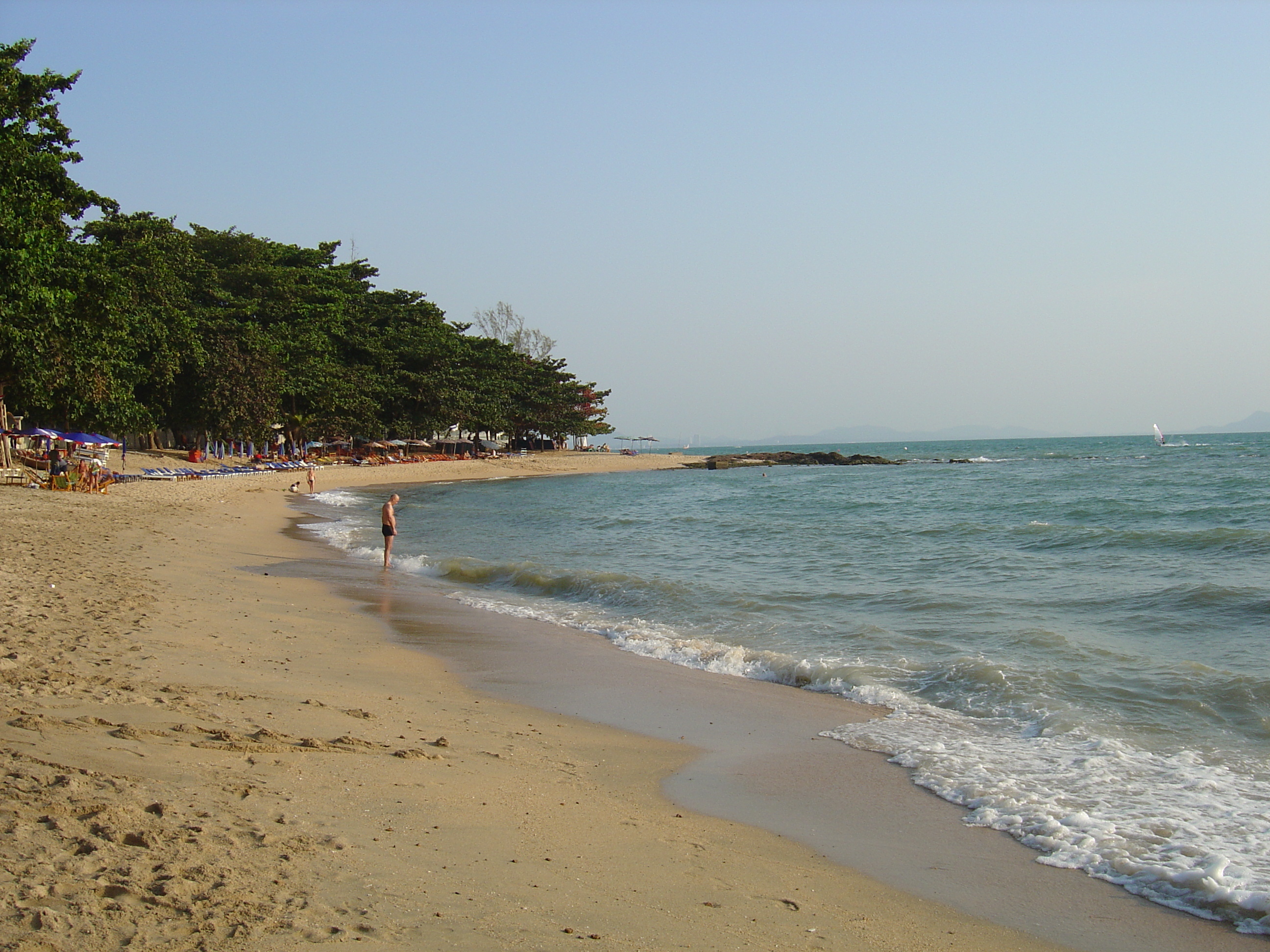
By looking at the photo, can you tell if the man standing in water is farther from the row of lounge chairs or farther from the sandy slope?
the row of lounge chairs

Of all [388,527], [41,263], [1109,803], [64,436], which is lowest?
[1109,803]

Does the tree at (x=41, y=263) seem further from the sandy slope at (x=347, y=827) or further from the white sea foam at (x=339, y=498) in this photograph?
the sandy slope at (x=347, y=827)

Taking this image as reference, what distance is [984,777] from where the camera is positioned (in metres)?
5.66

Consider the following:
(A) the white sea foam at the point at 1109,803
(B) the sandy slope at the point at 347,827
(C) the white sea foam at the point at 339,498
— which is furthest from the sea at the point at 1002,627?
(C) the white sea foam at the point at 339,498

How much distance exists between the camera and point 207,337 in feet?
135

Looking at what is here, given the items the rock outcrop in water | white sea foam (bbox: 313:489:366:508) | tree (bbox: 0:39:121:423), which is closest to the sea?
white sea foam (bbox: 313:489:366:508)

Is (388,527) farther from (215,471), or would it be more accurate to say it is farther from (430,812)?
(215,471)

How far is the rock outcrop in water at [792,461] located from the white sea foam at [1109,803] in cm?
6606

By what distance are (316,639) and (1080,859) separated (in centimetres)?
718

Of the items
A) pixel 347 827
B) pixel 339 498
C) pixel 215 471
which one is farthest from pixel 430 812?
pixel 215 471

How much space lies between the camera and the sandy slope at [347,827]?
3080 mm

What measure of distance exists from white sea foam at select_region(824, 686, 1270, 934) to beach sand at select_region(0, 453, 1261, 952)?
7.2 inches

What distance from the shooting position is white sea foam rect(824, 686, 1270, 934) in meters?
4.20

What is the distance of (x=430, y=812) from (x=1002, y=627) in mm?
8085
